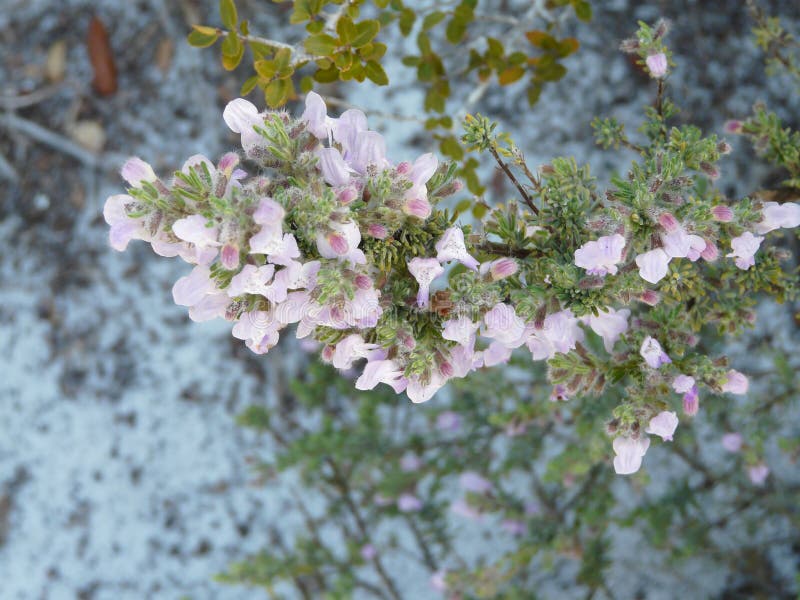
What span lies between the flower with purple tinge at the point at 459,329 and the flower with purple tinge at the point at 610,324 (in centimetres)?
29

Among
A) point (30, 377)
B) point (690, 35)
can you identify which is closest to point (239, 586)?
point (30, 377)

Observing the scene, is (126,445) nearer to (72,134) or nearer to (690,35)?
(72,134)

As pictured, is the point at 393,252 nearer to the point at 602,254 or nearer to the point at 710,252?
the point at 602,254

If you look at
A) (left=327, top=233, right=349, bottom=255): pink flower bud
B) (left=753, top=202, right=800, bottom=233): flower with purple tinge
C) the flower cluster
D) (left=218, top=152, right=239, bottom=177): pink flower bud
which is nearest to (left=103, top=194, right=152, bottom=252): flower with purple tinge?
the flower cluster

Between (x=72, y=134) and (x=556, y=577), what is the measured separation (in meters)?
2.50

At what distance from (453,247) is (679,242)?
1.04ft

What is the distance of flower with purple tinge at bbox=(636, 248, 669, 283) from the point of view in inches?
41.9

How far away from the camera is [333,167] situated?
105cm

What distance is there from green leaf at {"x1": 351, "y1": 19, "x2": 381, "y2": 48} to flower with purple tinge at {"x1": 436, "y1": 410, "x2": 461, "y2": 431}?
1439 millimetres

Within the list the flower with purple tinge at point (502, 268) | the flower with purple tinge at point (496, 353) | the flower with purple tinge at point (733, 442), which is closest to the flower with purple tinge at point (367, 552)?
the flower with purple tinge at point (733, 442)

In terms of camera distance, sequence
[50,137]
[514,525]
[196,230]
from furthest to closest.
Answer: [50,137]
[514,525]
[196,230]

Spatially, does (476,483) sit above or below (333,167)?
below

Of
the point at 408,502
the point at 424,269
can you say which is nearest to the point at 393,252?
the point at 424,269

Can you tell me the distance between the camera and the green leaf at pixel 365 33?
1385mm
